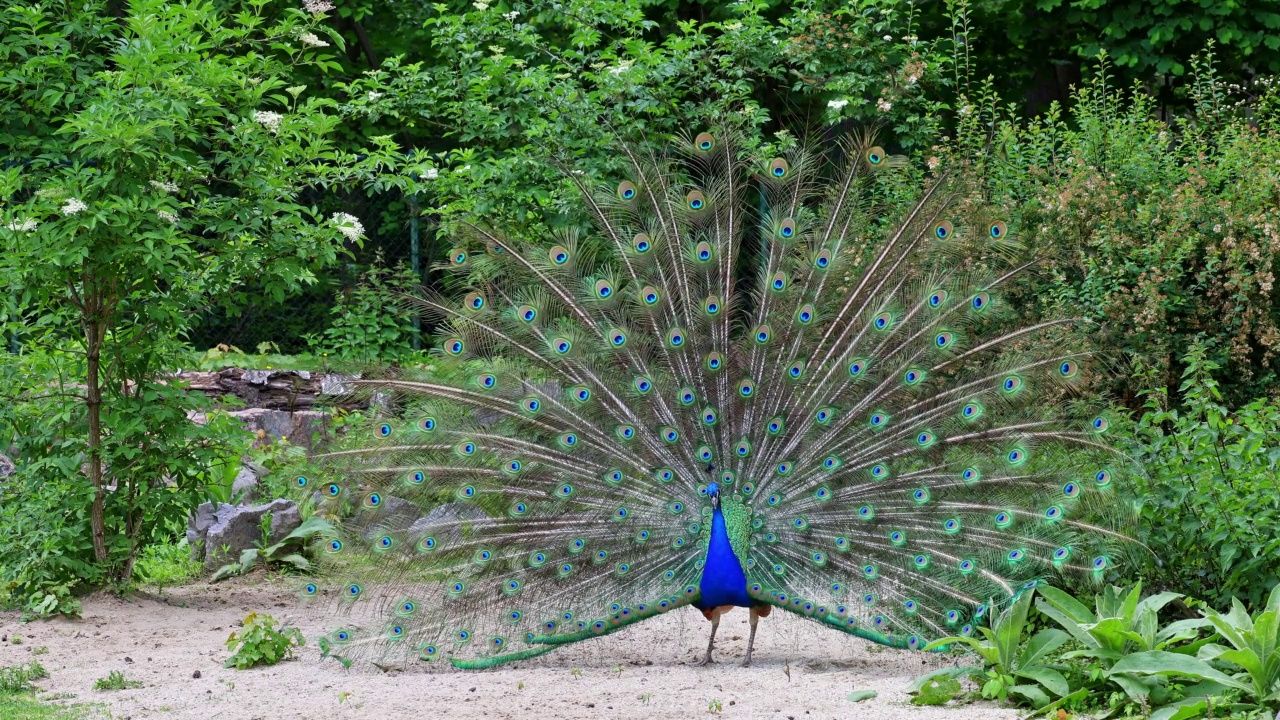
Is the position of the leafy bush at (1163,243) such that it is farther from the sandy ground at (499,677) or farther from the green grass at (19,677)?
the green grass at (19,677)

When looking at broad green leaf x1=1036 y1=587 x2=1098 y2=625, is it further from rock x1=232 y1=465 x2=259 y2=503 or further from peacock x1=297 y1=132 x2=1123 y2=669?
rock x1=232 y1=465 x2=259 y2=503

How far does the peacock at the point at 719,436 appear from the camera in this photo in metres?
6.04

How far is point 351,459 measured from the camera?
6426mm

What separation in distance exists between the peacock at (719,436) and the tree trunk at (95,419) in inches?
59.0

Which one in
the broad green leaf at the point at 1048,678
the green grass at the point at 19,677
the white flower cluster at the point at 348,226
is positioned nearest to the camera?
the broad green leaf at the point at 1048,678

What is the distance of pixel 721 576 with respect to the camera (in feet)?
19.8

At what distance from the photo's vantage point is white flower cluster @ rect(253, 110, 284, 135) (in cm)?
Answer: 721

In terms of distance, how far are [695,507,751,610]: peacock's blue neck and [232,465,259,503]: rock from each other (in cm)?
432

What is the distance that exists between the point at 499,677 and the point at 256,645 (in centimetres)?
120

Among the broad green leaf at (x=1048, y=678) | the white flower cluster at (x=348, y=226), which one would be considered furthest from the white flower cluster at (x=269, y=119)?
the broad green leaf at (x=1048, y=678)

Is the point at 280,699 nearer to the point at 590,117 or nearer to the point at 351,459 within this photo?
the point at 351,459

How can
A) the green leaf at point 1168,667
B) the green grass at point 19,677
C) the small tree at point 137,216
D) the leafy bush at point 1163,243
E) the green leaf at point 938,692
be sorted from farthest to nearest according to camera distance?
the leafy bush at point 1163,243 < the small tree at point 137,216 < the green grass at point 19,677 < the green leaf at point 938,692 < the green leaf at point 1168,667

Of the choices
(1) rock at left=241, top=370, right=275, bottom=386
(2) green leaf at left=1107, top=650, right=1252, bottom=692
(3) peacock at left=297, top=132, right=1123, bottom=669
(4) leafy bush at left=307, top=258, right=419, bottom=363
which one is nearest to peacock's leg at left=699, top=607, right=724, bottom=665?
(3) peacock at left=297, top=132, right=1123, bottom=669

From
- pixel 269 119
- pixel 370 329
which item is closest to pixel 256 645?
pixel 269 119
